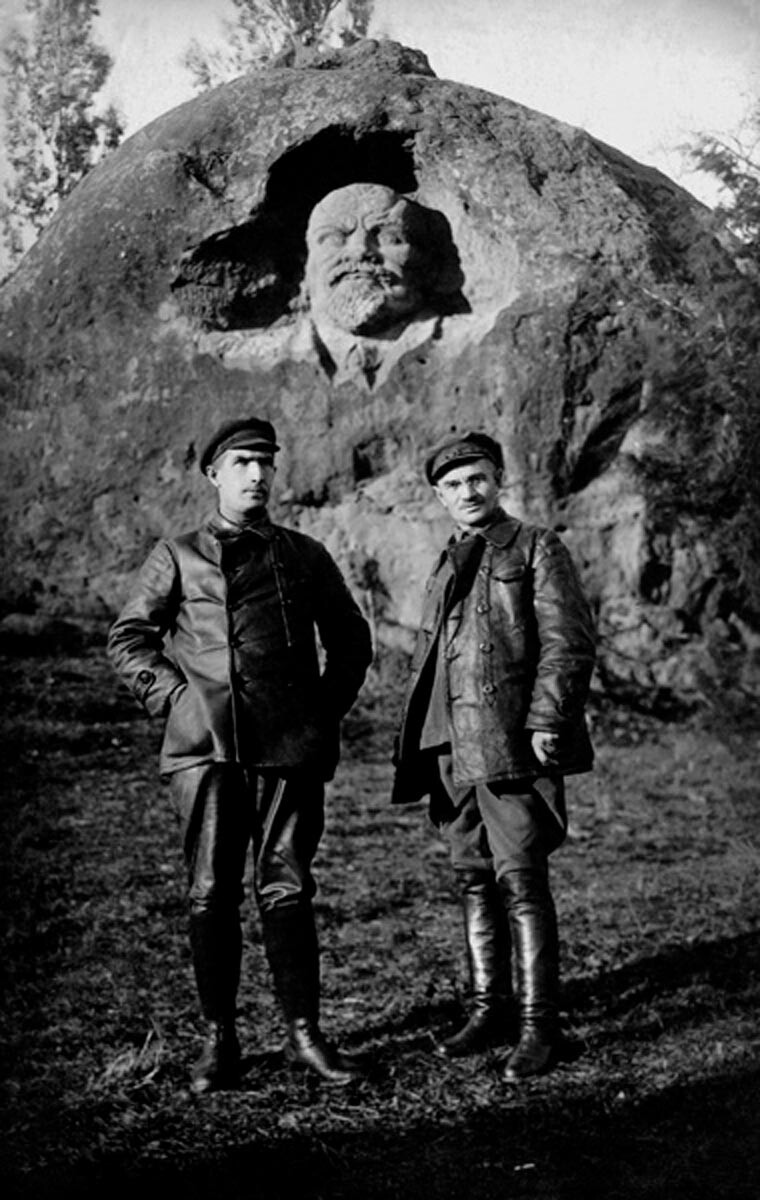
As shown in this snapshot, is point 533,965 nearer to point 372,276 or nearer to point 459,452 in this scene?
point 459,452

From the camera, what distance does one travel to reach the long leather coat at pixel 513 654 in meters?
3.87

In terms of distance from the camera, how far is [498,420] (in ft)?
30.7

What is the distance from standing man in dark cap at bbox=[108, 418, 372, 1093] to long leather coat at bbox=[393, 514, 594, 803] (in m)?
0.38

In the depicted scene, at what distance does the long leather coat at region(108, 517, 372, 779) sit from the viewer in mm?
3754

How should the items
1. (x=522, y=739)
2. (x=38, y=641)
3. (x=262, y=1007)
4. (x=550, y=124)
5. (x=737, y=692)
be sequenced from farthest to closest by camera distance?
(x=550, y=124) → (x=38, y=641) → (x=737, y=692) → (x=262, y=1007) → (x=522, y=739)

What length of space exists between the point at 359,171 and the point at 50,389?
3.28 m

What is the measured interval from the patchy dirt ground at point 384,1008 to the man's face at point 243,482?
1812 mm

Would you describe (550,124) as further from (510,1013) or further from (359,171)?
(510,1013)

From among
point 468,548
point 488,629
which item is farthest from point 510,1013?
point 468,548

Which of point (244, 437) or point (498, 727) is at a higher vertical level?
point (244, 437)

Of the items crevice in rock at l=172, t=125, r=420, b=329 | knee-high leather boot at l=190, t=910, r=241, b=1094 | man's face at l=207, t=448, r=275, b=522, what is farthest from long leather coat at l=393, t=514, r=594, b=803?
crevice in rock at l=172, t=125, r=420, b=329

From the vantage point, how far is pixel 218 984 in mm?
3717

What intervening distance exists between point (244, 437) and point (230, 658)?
0.75 meters

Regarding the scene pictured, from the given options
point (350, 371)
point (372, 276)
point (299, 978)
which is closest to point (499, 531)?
point (299, 978)
